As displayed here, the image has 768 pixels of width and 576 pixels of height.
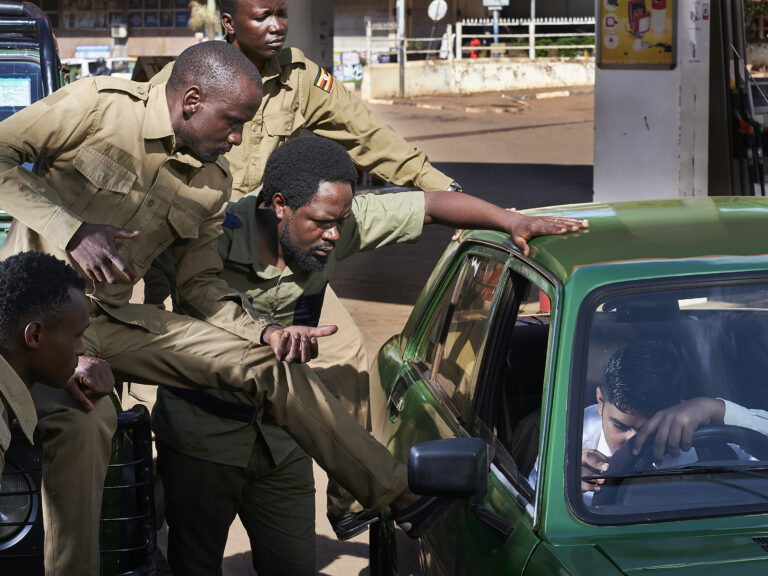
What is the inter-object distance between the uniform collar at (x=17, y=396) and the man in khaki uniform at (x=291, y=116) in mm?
1527

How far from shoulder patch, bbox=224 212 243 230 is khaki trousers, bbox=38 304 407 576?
15.9 inches

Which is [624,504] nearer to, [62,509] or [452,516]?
[452,516]

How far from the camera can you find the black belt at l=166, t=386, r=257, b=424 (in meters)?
3.32

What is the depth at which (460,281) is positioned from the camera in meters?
3.60

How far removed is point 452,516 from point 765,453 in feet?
2.48

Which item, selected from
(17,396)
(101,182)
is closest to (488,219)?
(101,182)

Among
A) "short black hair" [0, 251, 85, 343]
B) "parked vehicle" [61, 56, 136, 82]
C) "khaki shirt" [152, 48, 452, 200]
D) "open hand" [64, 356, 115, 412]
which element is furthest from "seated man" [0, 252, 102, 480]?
"parked vehicle" [61, 56, 136, 82]

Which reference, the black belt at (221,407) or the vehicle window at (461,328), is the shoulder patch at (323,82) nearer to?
the vehicle window at (461,328)

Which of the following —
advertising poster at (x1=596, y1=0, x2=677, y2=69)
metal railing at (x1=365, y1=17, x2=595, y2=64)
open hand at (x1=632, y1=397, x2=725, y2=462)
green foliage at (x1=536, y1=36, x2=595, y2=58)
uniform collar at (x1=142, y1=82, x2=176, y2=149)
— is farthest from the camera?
green foliage at (x1=536, y1=36, x2=595, y2=58)

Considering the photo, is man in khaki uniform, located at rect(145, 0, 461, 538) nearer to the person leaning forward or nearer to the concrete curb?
the person leaning forward

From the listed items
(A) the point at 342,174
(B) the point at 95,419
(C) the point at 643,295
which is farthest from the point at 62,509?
(C) the point at 643,295

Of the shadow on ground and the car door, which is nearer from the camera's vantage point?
the car door

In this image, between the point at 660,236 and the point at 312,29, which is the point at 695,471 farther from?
the point at 312,29

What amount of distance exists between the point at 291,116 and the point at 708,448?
7.90 feet
